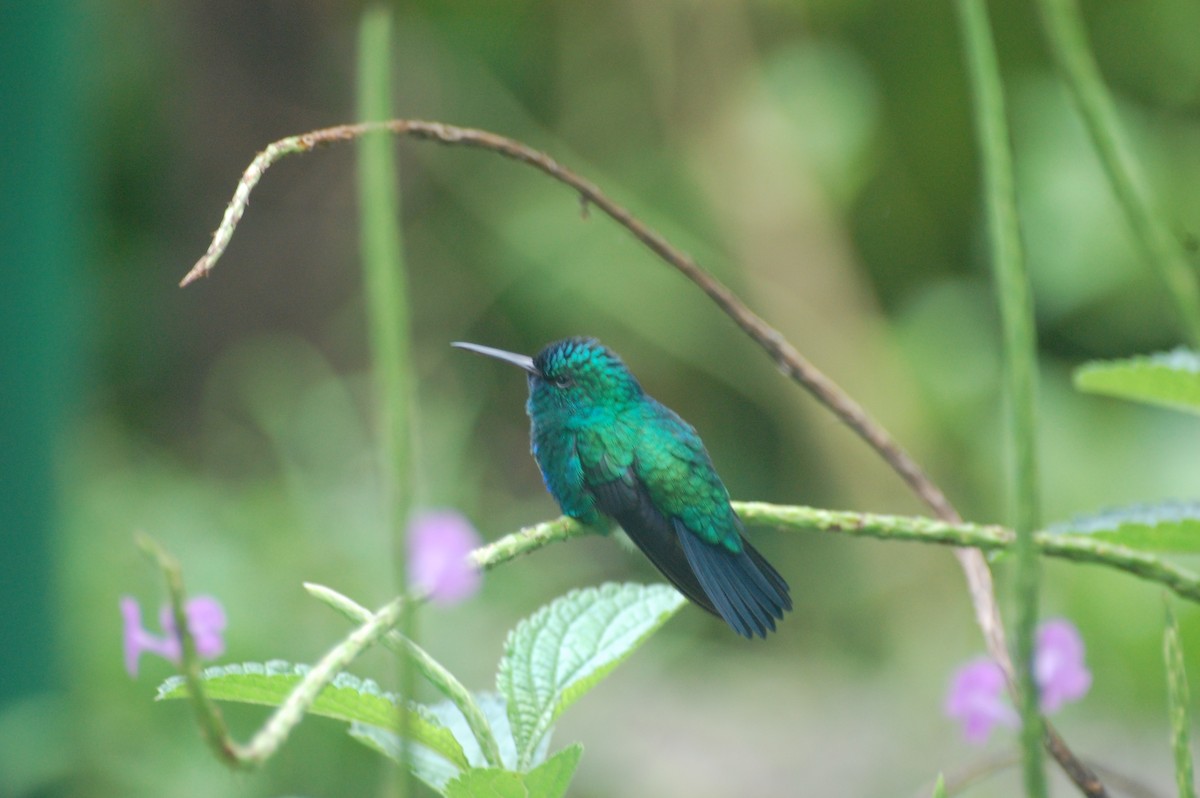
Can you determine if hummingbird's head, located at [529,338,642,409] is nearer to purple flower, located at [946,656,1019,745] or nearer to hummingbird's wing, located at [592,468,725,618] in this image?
hummingbird's wing, located at [592,468,725,618]

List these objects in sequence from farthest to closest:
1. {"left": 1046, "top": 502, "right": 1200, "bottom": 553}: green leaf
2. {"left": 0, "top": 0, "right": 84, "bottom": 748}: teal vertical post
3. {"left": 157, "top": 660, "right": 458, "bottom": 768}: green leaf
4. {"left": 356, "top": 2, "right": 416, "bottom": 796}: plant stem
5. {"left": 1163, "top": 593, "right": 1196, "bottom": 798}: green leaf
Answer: {"left": 0, "top": 0, "right": 84, "bottom": 748}: teal vertical post
{"left": 1046, "top": 502, "right": 1200, "bottom": 553}: green leaf
{"left": 157, "top": 660, "right": 458, "bottom": 768}: green leaf
{"left": 1163, "top": 593, "right": 1196, "bottom": 798}: green leaf
{"left": 356, "top": 2, "right": 416, "bottom": 796}: plant stem

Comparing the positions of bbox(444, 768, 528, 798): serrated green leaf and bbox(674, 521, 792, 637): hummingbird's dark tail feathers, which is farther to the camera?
bbox(674, 521, 792, 637): hummingbird's dark tail feathers

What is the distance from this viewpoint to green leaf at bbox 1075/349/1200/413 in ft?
2.40

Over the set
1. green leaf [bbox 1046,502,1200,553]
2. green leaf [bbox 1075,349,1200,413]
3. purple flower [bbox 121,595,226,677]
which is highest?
green leaf [bbox 1075,349,1200,413]

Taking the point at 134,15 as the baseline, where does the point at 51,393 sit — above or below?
below

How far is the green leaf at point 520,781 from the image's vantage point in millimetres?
547

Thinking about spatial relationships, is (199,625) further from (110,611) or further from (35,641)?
(110,611)

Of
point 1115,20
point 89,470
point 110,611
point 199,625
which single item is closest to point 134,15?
point 89,470

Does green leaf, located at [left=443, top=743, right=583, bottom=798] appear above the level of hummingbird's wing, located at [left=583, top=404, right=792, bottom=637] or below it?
below

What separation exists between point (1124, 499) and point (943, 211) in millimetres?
1164

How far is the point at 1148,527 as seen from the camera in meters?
0.66

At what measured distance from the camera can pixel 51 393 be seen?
8.73 feet

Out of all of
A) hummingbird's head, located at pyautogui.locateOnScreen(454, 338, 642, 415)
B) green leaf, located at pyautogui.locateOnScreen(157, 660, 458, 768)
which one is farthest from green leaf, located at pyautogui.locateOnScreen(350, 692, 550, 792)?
hummingbird's head, located at pyautogui.locateOnScreen(454, 338, 642, 415)

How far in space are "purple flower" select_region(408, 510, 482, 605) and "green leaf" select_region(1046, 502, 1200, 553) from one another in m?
0.29
